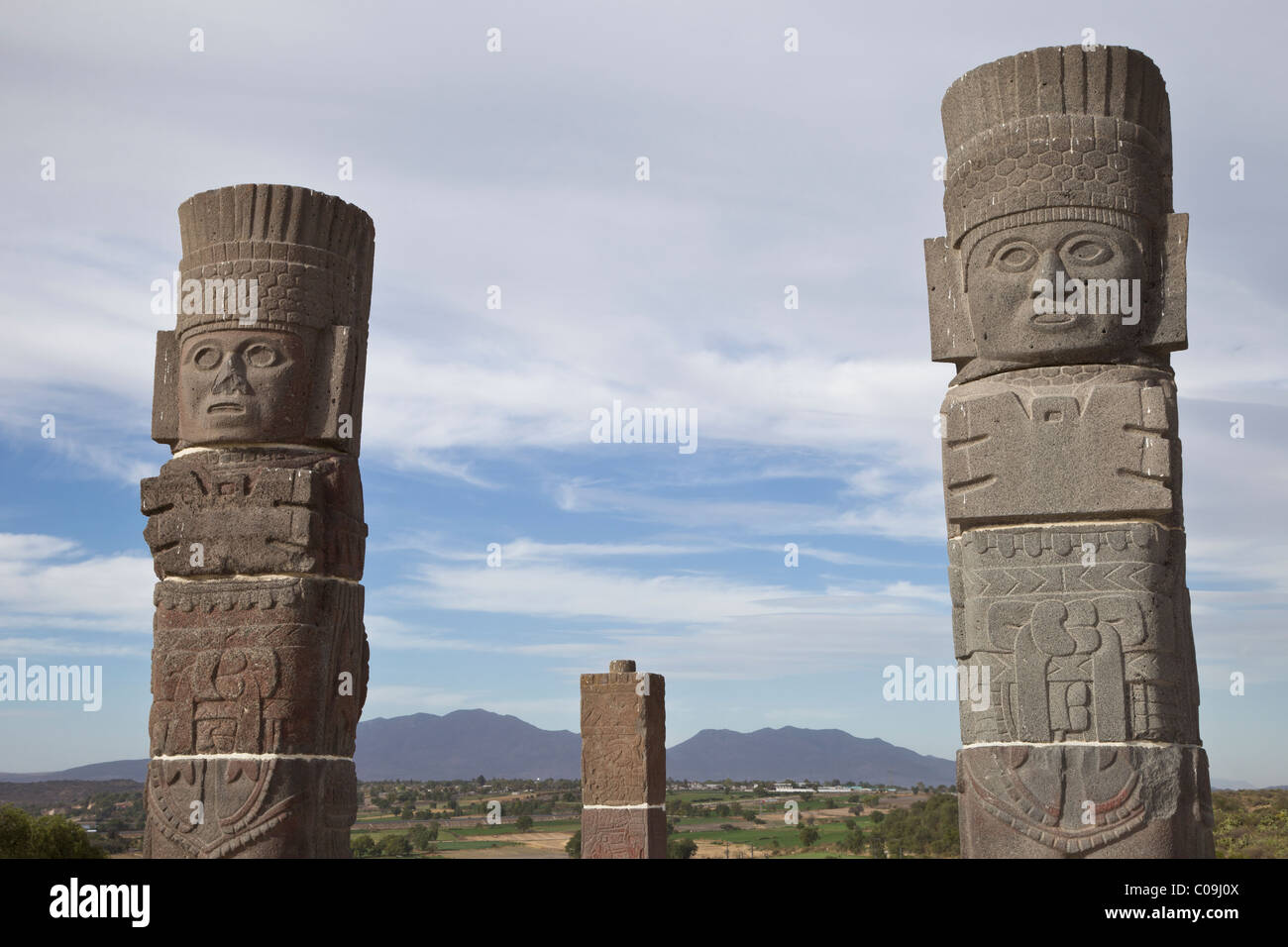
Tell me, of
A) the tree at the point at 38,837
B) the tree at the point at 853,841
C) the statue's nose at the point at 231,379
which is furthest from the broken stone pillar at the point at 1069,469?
the tree at the point at 853,841

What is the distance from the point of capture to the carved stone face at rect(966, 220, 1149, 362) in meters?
5.83

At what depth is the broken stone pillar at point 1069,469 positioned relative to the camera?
5.50m

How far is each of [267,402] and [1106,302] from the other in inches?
185

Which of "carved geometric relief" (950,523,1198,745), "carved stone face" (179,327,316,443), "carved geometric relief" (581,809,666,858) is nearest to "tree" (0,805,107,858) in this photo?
"carved geometric relief" (581,809,666,858)

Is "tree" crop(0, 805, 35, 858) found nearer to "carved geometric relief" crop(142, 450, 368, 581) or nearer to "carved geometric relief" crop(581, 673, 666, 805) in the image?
"carved geometric relief" crop(581, 673, 666, 805)

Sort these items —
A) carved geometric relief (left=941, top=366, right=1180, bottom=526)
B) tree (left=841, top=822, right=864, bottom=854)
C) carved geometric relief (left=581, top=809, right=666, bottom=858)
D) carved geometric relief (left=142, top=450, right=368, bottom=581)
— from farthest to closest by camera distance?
1. tree (left=841, top=822, right=864, bottom=854)
2. carved geometric relief (left=581, top=809, right=666, bottom=858)
3. carved geometric relief (left=142, top=450, right=368, bottom=581)
4. carved geometric relief (left=941, top=366, right=1180, bottom=526)

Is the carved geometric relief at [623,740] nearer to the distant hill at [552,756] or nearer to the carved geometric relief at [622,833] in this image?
the carved geometric relief at [622,833]

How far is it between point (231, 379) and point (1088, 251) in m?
4.81

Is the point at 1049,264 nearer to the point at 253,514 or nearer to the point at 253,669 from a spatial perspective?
the point at 253,514

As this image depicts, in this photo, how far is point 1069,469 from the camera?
18.8ft

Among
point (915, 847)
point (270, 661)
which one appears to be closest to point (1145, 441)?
point (270, 661)

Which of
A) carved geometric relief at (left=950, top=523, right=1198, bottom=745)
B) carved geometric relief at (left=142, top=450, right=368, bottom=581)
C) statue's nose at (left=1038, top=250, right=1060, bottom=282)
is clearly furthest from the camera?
carved geometric relief at (left=142, top=450, right=368, bottom=581)

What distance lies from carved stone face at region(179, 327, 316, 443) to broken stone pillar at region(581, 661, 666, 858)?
7.54 m
